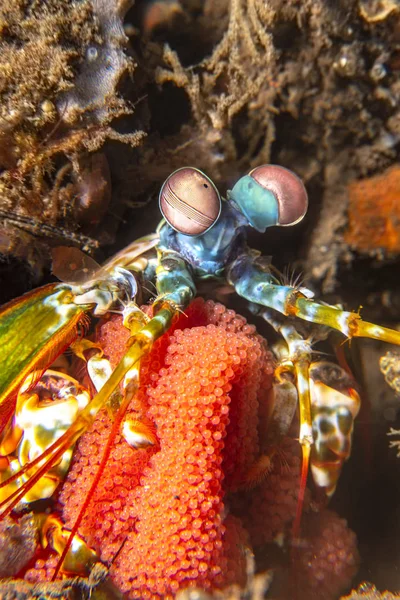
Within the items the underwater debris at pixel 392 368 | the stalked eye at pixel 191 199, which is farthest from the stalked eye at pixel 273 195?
the underwater debris at pixel 392 368

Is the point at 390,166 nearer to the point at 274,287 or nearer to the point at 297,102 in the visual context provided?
the point at 297,102

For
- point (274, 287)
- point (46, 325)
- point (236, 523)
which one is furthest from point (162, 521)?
point (274, 287)

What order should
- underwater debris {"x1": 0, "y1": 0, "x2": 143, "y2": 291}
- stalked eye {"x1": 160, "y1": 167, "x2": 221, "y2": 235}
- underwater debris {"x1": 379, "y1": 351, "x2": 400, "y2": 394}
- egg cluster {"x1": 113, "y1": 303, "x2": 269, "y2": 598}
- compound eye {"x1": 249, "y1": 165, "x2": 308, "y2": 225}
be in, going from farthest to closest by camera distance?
underwater debris {"x1": 379, "y1": 351, "x2": 400, "y2": 394}, compound eye {"x1": 249, "y1": 165, "x2": 308, "y2": 225}, stalked eye {"x1": 160, "y1": 167, "x2": 221, "y2": 235}, underwater debris {"x1": 0, "y1": 0, "x2": 143, "y2": 291}, egg cluster {"x1": 113, "y1": 303, "x2": 269, "y2": 598}

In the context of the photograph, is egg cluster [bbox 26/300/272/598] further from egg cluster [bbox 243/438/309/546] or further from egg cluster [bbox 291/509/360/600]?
egg cluster [bbox 291/509/360/600]

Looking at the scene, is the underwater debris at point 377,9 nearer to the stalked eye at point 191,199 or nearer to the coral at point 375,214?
the coral at point 375,214

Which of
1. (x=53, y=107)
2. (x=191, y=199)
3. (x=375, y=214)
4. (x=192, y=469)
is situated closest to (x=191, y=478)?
(x=192, y=469)

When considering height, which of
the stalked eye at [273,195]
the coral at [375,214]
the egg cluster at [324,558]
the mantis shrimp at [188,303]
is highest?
the coral at [375,214]

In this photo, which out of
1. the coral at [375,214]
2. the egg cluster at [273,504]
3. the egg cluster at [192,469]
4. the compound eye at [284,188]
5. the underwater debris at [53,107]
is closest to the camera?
the egg cluster at [192,469]

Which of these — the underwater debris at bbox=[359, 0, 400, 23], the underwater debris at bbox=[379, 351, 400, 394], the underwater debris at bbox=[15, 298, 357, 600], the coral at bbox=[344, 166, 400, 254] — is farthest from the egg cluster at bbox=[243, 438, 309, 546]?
the underwater debris at bbox=[359, 0, 400, 23]
